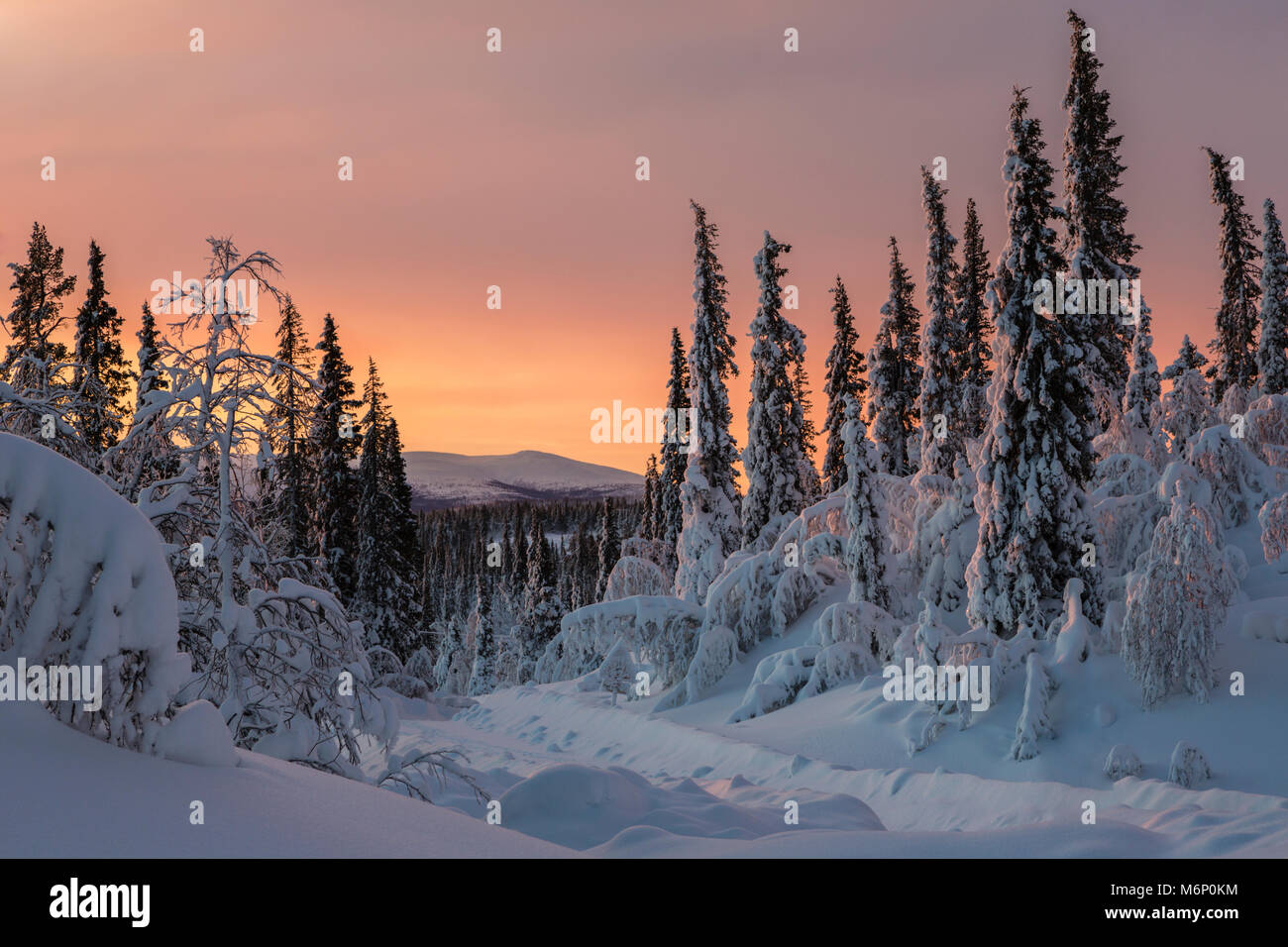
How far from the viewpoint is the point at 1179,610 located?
13562mm

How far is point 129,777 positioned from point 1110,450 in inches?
935

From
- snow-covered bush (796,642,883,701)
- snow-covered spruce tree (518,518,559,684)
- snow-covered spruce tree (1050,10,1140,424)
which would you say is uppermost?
snow-covered spruce tree (1050,10,1140,424)

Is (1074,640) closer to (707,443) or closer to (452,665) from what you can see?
(707,443)

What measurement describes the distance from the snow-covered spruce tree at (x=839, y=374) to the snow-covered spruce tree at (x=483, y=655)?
987 inches

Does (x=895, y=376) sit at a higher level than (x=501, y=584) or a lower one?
higher

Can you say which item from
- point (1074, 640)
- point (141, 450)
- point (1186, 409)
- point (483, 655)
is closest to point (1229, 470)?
point (1074, 640)

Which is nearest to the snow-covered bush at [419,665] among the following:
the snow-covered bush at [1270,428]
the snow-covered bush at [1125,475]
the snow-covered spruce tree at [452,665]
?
the snow-covered spruce tree at [452,665]

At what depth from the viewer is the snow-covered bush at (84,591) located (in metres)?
4.87

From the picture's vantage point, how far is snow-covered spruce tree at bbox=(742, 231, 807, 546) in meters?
32.5

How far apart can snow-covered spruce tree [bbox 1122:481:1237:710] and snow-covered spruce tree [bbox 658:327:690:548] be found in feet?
78.8

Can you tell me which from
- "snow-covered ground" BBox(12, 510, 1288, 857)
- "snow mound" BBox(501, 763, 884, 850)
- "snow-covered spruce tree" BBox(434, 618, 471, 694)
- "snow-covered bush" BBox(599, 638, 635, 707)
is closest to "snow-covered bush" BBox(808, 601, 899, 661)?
"snow-covered ground" BBox(12, 510, 1288, 857)

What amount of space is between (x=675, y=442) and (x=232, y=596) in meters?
30.1

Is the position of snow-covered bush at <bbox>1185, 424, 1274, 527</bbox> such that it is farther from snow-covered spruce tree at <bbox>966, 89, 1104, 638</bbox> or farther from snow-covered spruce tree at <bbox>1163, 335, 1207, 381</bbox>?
snow-covered spruce tree at <bbox>1163, 335, 1207, 381</bbox>
